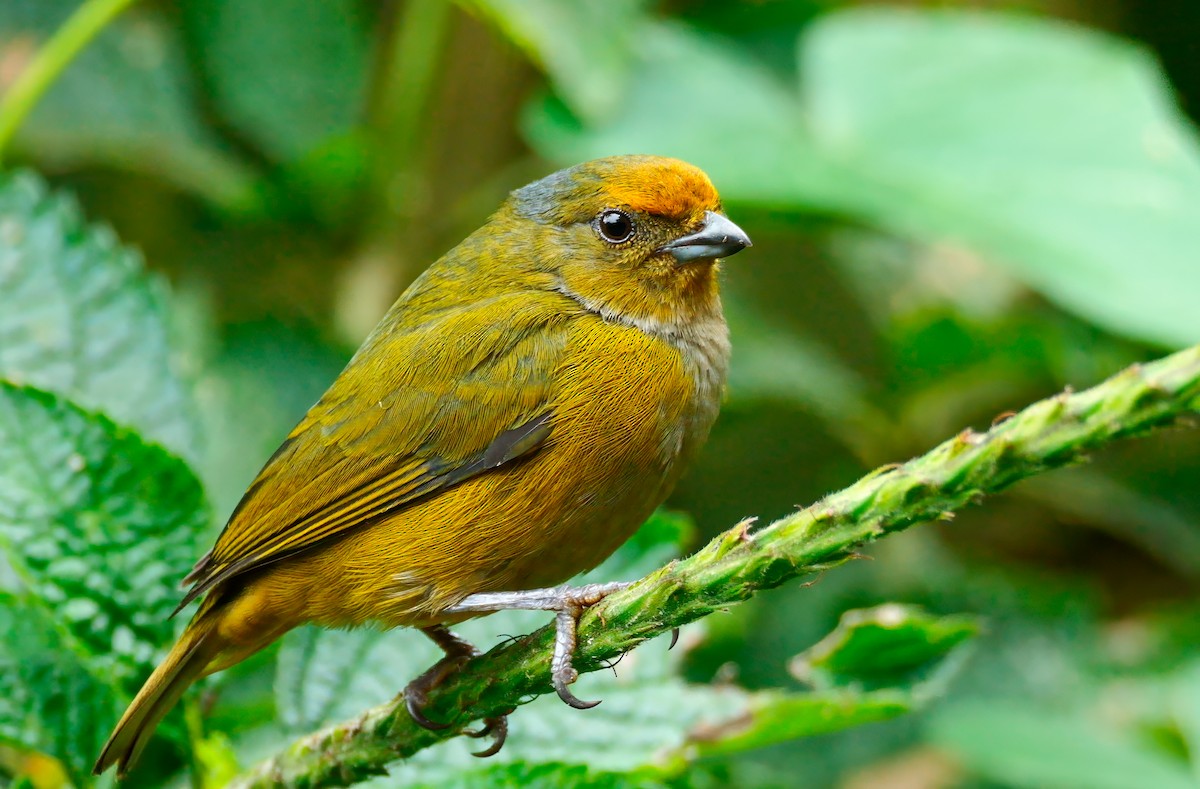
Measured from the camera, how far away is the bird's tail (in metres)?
2.20

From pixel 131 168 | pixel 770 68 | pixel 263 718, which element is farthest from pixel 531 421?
pixel 770 68

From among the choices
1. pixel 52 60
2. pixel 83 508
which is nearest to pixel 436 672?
pixel 83 508

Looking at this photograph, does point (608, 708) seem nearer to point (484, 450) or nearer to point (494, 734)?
point (494, 734)

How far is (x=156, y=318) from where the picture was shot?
2.61m

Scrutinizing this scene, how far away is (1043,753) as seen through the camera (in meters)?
3.59

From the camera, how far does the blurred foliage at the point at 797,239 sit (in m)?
3.65

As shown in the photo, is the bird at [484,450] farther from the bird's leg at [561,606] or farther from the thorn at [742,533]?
the thorn at [742,533]

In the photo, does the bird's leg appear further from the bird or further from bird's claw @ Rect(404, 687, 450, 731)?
bird's claw @ Rect(404, 687, 450, 731)

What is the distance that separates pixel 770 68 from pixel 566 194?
2.23 m

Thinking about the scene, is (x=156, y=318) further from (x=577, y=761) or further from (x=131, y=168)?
(x=131, y=168)

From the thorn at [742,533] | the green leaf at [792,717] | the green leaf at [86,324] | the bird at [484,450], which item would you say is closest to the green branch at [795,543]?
the thorn at [742,533]

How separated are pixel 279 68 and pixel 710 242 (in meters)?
2.28

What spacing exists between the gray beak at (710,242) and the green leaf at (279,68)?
6.34 ft

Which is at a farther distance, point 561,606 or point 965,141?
point 965,141
